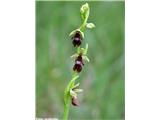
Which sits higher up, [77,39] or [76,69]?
[77,39]

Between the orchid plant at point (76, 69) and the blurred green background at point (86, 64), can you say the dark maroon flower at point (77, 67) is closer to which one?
the orchid plant at point (76, 69)

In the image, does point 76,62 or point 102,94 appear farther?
point 102,94

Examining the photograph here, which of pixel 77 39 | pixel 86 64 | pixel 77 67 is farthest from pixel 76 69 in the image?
pixel 86 64

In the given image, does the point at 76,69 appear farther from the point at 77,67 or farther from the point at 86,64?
the point at 86,64

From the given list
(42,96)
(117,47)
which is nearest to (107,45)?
(117,47)

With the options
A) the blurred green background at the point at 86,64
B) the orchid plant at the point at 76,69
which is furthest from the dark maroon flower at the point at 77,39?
the blurred green background at the point at 86,64

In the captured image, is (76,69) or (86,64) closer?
Result: (76,69)

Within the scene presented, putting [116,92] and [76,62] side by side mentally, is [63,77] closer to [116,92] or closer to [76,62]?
[116,92]

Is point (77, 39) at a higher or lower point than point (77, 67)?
higher
